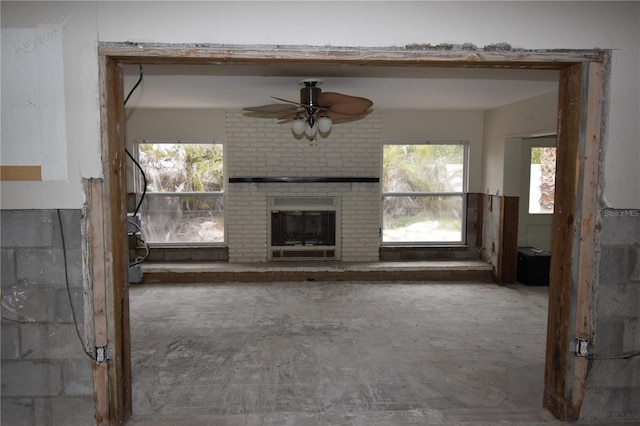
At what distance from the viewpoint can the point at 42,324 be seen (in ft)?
7.06

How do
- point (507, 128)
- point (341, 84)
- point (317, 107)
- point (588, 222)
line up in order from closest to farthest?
point (588, 222), point (317, 107), point (341, 84), point (507, 128)

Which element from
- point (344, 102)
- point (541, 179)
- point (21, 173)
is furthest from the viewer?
point (541, 179)

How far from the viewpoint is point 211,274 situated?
5871mm

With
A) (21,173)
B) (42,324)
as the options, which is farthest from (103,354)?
(21,173)

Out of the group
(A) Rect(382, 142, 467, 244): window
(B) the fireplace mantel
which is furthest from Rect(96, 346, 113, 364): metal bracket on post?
(A) Rect(382, 142, 467, 244): window

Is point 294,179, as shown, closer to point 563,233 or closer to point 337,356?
point 337,356

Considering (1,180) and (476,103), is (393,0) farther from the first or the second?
(476,103)

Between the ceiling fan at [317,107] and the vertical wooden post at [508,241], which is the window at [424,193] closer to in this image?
Answer: the vertical wooden post at [508,241]

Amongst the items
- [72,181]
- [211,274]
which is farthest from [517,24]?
[211,274]

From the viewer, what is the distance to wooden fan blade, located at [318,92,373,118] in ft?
11.6

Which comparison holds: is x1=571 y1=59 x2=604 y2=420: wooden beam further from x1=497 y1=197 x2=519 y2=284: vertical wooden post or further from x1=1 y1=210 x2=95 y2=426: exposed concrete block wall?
x1=497 y1=197 x2=519 y2=284: vertical wooden post

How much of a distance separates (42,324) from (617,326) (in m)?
2.98

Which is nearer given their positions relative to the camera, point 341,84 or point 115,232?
point 115,232

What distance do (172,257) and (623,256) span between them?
5438mm
